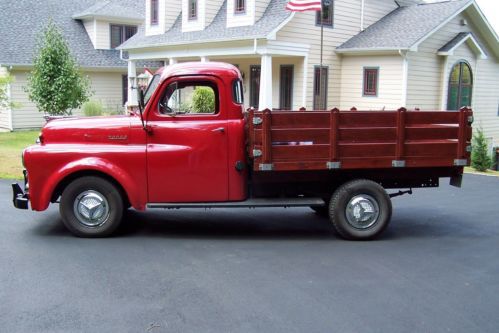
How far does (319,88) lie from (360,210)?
542 inches

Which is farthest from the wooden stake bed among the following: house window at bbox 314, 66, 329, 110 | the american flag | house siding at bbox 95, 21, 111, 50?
house siding at bbox 95, 21, 111, 50

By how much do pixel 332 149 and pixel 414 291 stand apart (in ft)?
7.79

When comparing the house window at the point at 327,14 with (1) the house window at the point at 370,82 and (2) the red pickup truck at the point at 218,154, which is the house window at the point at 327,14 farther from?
(2) the red pickup truck at the point at 218,154

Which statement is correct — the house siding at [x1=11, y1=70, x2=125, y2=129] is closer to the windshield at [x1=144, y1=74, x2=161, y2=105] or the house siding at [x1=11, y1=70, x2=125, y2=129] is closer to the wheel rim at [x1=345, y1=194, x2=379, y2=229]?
the windshield at [x1=144, y1=74, x2=161, y2=105]

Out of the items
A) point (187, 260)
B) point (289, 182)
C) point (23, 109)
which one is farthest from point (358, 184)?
point (23, 109)

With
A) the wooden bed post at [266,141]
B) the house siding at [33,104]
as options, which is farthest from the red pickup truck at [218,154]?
the house siding at [33,104]

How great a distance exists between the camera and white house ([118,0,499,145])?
19328 millimetres

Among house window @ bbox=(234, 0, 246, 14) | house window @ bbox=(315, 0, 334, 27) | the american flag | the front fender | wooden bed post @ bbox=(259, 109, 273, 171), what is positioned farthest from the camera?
house window @ bbox=(315, 0, 334, 27)

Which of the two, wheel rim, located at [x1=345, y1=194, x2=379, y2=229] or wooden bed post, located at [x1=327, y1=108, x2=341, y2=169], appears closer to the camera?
wooden bed post, located at [x1=327, y1=108, x2=341, y2=169]

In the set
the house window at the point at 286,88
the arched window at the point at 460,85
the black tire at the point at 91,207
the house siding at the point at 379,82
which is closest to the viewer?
the black tire at the point at 91,207

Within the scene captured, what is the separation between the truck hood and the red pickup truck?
1cm

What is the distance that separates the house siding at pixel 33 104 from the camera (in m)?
25.1

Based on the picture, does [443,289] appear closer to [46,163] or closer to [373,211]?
[373,211]

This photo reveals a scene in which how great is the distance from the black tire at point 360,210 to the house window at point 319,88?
13494 mm
